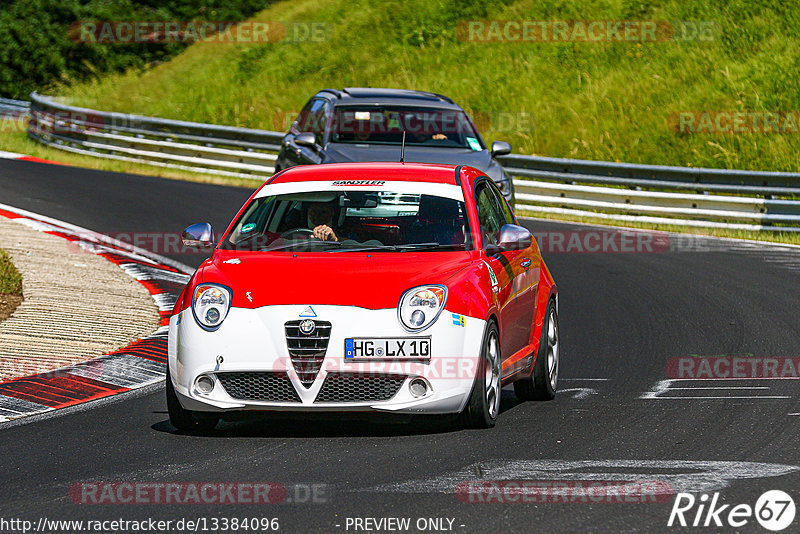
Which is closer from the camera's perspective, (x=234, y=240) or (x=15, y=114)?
(x=234, y=240)

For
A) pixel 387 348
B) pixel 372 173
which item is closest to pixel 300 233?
pixel 372 173

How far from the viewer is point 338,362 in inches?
296

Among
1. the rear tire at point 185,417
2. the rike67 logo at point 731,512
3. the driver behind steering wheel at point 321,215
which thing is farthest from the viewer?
the driver behind steering wheel at point 321,215

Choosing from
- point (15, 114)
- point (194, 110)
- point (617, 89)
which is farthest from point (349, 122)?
point (15, 114)

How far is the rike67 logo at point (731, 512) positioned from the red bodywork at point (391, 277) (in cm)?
207

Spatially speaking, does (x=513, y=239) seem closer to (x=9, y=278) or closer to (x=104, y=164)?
(x=9, y=278)

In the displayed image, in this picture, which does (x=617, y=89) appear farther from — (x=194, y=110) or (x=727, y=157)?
(x=194, y=110)

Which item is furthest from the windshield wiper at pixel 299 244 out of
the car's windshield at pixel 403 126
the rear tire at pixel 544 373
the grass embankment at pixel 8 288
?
the car's windshield at pixel 403 126

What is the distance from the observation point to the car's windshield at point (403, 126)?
1627 cm

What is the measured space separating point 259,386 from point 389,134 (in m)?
8.92

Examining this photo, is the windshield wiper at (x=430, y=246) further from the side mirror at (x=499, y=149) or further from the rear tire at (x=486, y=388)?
the side mirror at (x=499, y=149)

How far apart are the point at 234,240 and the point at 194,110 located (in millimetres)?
26932

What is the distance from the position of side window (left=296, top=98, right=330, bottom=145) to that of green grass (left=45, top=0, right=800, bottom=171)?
402 inches

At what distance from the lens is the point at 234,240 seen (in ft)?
28.9
